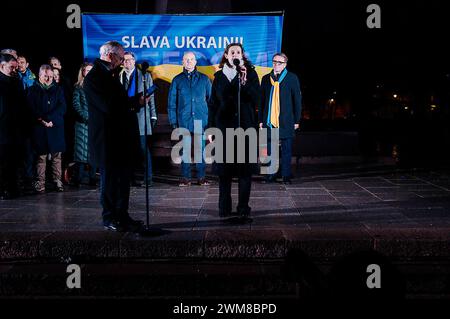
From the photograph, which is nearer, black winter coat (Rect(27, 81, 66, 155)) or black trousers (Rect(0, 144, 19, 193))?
black trousers (Rect(0, 144, 19, 193))

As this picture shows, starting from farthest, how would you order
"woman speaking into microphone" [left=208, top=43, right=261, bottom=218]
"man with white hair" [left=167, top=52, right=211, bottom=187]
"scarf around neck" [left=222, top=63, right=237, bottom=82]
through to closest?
"man with white hair" [left=167, top=52, right=211, bottom=187] < "scarf around neck" [left=222, top=63, right=237, bottom=82] < "woman speaking into microphone" [left=208, top=43, right=261, bottom=218]

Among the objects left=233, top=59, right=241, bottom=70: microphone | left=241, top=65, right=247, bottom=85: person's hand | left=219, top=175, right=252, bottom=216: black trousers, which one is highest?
left=233, top=59, right=241, bottom=70: microphone

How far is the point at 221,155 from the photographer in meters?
6.02

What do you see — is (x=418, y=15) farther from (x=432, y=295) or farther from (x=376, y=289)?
(x=376, y=289)

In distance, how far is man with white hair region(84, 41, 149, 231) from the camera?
5477 mm

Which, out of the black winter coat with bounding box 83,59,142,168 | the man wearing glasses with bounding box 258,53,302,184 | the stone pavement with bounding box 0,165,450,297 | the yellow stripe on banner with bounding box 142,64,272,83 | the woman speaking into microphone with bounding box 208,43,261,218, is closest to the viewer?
the stone pavement with bounding box 0,165,450,297

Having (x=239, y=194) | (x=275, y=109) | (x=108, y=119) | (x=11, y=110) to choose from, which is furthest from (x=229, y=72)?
(x=11, y=110)

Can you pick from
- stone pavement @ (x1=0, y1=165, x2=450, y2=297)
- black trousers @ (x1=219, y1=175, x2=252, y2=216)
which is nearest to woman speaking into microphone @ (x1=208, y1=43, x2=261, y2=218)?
black trousers @ (x1=219, y1=175, x2=252, y2=216)

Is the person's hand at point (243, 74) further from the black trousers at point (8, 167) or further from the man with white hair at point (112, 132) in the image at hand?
the black trousers at point (8, 167)

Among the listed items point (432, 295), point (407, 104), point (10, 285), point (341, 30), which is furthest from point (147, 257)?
point (407, 104)

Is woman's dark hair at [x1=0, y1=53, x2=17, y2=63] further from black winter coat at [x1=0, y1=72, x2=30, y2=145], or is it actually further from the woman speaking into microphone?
the woman speaking into microphone

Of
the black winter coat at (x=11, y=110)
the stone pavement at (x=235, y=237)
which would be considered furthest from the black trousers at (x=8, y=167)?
the stone pavement at (x=235, y=237)

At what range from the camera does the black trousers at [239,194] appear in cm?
618

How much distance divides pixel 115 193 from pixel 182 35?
5310 mm
